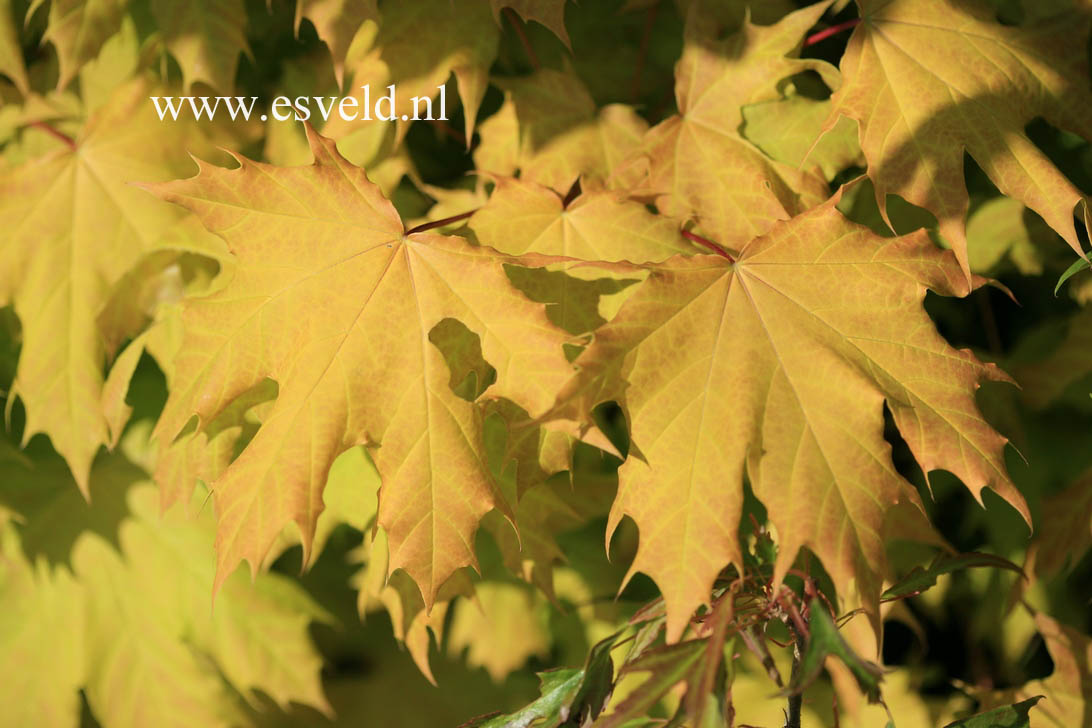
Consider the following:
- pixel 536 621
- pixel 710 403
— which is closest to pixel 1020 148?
pixel 710 403

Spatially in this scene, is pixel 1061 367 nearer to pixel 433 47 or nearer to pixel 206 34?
pixel 433 47

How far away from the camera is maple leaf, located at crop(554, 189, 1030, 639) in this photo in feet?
2.60

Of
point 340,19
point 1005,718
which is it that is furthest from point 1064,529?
point 340,19

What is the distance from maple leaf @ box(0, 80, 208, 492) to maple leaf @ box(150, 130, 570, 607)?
341mm

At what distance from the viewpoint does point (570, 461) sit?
0.92 m

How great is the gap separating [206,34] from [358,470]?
63 cm

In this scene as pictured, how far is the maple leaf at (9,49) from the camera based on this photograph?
1267mm

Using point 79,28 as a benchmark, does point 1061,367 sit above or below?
below

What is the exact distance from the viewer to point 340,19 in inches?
40.8

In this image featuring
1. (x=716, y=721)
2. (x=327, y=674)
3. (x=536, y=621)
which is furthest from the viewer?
(x=327, y=674)

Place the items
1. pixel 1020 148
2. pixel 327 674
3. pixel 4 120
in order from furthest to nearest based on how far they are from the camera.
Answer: pixel 327 674 → pixel 4 120 → pixel 1020 148

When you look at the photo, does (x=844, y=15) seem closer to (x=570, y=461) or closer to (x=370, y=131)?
(x=370, y=131)

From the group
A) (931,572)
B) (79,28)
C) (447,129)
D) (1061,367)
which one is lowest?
(931,572)

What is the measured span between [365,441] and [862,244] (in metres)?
0.55
